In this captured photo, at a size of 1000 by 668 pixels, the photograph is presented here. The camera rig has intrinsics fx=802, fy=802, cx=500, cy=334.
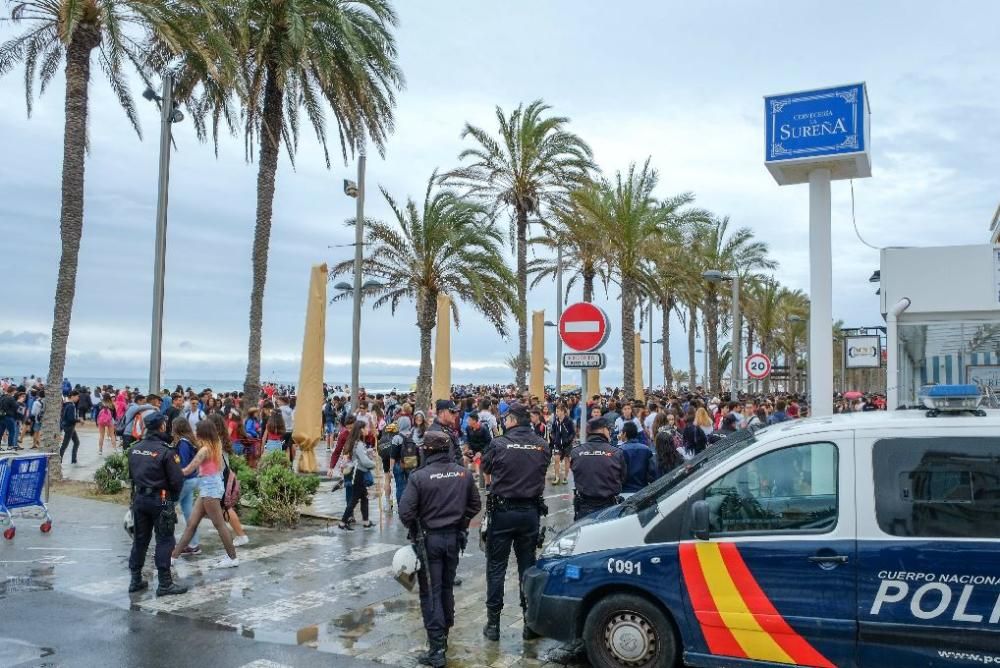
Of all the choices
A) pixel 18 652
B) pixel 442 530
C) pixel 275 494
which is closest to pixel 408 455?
pixel 275 494

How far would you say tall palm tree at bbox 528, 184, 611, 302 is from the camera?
2767cm

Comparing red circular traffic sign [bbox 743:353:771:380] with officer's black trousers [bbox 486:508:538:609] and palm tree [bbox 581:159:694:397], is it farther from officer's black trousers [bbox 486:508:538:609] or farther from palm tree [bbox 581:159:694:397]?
officer's black trousers [bbox 486:508:538:609]

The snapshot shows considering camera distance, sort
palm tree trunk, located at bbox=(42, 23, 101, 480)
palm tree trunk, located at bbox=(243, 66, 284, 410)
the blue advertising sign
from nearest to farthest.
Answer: the blue advertising sign, palm tree trunk, located at bbox=(42, 23, 101, 480), palm tree trunk, located at bbox=(243, 66, 284, 410)

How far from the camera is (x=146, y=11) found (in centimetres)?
1385

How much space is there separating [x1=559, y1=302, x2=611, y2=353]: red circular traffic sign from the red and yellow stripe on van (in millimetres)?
4133

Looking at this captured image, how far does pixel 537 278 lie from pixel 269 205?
57.3ft

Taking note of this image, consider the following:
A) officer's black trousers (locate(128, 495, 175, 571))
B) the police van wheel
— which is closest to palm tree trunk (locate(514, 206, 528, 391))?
officer's black trousers (locate(128, 495, 175, 571))

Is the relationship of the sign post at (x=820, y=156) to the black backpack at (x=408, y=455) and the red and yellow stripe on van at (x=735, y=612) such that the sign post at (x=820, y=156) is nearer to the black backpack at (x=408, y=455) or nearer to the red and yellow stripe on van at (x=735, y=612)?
the black backpack at (x=408, y=455)

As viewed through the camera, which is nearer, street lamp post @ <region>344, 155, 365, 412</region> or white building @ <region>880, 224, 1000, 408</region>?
white building @ <region>880, 224, 1000, 408</region>

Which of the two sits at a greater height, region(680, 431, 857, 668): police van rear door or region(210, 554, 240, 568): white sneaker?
region(680, 431, 857, 668): police van rear door

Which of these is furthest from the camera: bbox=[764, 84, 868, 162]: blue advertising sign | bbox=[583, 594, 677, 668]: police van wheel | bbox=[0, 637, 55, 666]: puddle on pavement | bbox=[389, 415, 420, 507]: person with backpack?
bbox=[389, 415, 420, 507]: person with backpack

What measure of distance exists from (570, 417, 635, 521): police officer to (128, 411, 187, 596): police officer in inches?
151

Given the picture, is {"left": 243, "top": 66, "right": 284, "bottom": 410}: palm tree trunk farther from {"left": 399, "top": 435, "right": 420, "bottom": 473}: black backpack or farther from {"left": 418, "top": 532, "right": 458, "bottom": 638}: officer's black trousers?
{"left": 418, "top": 532, "right": 458, "bottom": 638}: officer's black trousers

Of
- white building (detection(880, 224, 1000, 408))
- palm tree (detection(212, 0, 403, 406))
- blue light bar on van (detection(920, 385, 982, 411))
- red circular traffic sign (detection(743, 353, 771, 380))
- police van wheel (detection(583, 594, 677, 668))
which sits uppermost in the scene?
palm tree (detection(212, 0, 403, 406))
